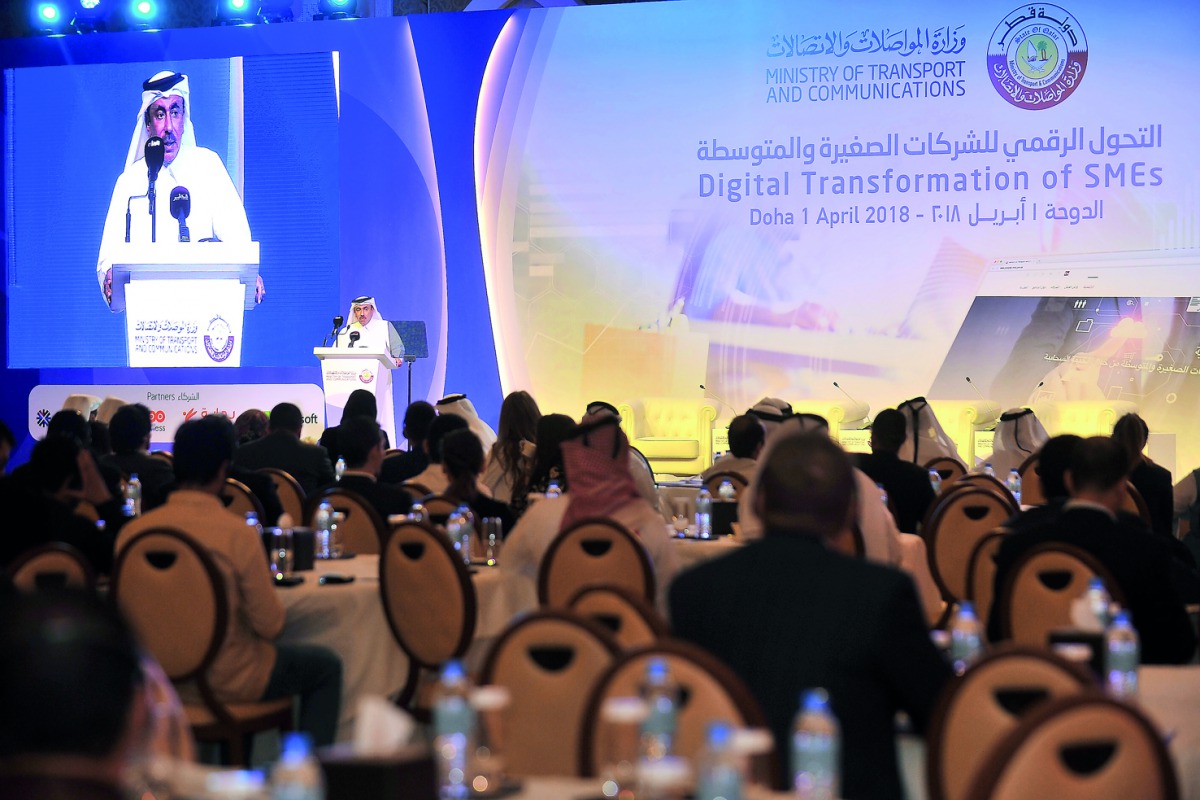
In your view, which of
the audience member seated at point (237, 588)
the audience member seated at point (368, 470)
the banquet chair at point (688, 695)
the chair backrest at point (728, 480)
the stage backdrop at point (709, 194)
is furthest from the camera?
the stage backdrop at point (709, 194)

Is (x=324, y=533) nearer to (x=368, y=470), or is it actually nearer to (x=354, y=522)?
(x=354, y=522)

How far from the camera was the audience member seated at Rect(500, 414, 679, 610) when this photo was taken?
468cm

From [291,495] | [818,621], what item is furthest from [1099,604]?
[291,495]

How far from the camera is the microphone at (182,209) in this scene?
44.9ft

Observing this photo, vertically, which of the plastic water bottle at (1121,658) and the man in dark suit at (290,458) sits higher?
the man in dark suit at (290,458)

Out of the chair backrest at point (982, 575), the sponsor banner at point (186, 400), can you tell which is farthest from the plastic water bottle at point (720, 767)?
the sponsor banner at point (186, 400)

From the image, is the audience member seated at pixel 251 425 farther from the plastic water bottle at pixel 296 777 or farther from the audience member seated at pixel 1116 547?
the plastic water bottle at pixel 296 777

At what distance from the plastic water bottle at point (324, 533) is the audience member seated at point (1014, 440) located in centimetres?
546

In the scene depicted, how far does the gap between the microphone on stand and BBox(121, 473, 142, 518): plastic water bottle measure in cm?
763

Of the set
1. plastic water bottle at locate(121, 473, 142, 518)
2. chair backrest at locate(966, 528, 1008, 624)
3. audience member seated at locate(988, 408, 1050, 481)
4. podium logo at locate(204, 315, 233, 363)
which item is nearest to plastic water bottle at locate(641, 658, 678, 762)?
chair backrest at locate(966, 528, 1008, 624)

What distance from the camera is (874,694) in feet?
7.57

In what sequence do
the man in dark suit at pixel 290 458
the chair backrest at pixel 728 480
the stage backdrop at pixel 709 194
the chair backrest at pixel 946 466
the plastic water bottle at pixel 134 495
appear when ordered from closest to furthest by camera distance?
the plastic water bottle at pixel 134 495 → the chair backrest at pixel 728 480 → the man in dark suit at pixel 290 458 → the chair backrest at pixel 946 466 → the stage backdrop at pixel 709 194

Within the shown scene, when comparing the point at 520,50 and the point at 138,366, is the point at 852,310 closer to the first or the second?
the point at 520,50

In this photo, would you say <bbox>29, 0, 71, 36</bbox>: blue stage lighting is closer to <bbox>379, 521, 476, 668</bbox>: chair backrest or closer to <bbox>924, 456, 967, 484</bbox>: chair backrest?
<bbox>924, 456, 967, 484</bbox>: chair backrest
